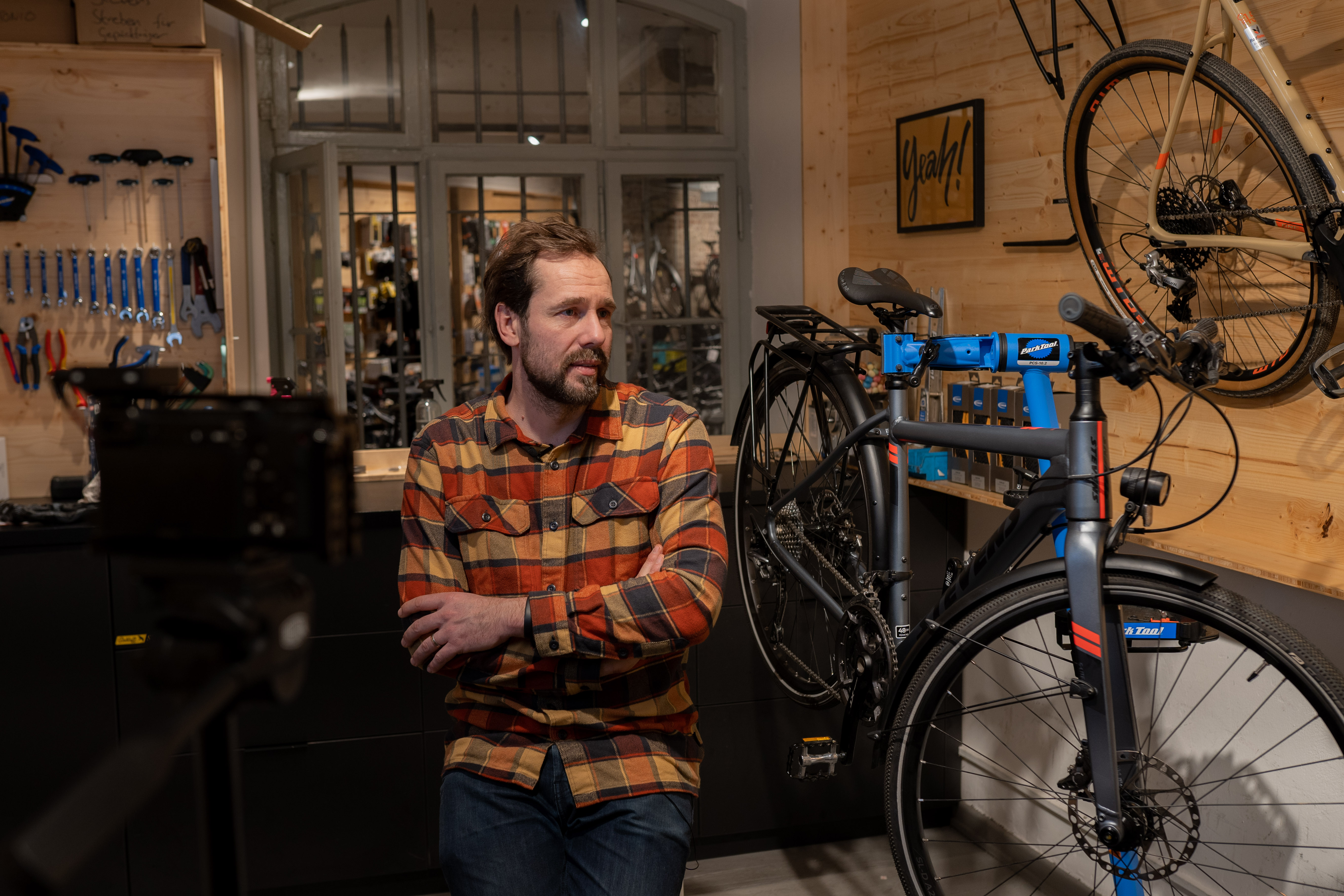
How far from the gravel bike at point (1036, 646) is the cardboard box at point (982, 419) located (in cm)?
29

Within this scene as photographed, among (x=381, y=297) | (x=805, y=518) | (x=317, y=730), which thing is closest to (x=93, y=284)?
(x=381, y=297)

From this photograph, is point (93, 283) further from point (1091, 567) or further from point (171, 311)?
point (1091, 567)

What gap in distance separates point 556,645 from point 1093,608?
0.75 metres

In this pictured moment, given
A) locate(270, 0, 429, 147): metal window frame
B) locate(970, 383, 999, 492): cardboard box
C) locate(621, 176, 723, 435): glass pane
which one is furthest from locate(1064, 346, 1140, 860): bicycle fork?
locate(270, 0, 429, 147): metal window frame

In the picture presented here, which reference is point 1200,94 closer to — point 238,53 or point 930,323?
point 930,323

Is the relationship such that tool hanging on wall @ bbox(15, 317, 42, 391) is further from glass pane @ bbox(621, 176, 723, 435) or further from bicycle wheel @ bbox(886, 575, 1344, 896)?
bicycle wheel @ bbox(886, 575, 1344, 896)

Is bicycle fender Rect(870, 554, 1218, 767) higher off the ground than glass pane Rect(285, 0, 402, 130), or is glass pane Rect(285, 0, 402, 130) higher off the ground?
glass pane Rect(285, 0, 402, 130)

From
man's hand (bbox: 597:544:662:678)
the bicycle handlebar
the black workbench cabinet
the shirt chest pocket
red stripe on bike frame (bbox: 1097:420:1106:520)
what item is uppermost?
the bicycle handlebar

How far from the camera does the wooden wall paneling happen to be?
3.96 metres

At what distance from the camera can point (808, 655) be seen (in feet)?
9.18

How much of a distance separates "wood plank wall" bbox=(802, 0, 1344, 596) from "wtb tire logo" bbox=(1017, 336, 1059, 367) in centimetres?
55

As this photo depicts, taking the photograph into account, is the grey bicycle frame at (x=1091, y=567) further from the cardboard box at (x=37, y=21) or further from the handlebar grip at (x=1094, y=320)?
the cardboard box at (x=37, y=21)

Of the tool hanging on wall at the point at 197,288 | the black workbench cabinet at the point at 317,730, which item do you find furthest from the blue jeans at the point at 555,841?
the tool hanging on wall at the point at 197,288

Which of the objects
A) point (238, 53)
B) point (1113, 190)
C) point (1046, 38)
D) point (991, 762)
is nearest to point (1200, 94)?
point (1113, 190)
